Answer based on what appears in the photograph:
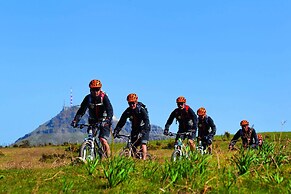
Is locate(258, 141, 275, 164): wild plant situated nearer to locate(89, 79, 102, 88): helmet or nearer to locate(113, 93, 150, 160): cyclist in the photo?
locate(113, 93, 150, 160): cyclist

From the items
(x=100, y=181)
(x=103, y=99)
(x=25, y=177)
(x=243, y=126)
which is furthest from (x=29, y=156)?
(x=100, y=181)

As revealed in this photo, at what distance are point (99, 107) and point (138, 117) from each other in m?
1.77

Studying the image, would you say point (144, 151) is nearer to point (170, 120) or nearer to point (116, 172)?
point (170, 120)

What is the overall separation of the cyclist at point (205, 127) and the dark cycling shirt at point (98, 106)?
212 inches

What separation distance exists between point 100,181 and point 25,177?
8.43 ft

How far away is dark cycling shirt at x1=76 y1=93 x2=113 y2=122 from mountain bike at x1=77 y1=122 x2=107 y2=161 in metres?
0.36

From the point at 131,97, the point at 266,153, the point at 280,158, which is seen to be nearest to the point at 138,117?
the point at 131,97

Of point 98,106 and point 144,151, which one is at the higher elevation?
point 98,106

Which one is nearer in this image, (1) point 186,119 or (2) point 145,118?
(2) point 145,118

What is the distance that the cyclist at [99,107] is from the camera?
1477 cm

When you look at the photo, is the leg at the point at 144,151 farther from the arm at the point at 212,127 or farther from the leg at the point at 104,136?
the arm at the point at 212,127

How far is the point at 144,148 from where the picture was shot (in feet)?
52.5

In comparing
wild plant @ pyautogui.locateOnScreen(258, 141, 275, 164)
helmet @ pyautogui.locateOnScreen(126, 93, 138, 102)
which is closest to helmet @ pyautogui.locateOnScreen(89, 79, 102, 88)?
helmet @ pyautogui.locateOnScreen(126, 93, 138, 102)

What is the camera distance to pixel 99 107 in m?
15.0
